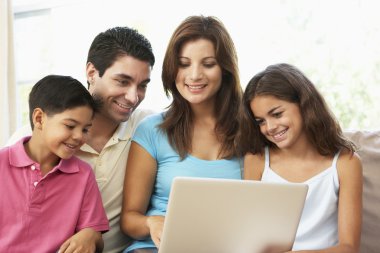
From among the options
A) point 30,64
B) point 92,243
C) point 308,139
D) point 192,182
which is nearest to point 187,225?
point 192,182

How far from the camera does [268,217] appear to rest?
4.95 feet

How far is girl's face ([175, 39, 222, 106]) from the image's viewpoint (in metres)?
1.95

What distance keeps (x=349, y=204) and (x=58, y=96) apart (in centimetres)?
98

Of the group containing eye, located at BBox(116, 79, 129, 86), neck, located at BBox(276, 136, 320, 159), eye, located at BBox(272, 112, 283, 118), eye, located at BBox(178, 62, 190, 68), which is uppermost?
eye, located at BBox(178, 62, 190, 68)

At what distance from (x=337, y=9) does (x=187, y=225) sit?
211 cm

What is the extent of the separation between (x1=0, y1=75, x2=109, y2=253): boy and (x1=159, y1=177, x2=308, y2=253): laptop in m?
0.35

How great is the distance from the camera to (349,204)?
181 centimetres

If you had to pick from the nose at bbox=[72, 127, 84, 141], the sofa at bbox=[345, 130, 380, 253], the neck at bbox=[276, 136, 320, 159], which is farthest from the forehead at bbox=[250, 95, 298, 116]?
the nose at bbox=[72, 127, 84, 141]

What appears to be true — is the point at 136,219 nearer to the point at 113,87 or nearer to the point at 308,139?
the point at 113,87

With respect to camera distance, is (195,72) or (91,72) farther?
(91,72)

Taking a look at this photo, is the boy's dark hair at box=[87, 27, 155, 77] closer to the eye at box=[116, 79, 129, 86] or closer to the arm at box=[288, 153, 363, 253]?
the eye at box=[116, 79, 129, 86]

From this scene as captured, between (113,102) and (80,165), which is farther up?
(113,102)

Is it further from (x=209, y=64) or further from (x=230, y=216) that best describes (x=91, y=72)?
(x=230, y=216)

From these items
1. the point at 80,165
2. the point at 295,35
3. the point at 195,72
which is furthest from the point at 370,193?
the point at 295,35
